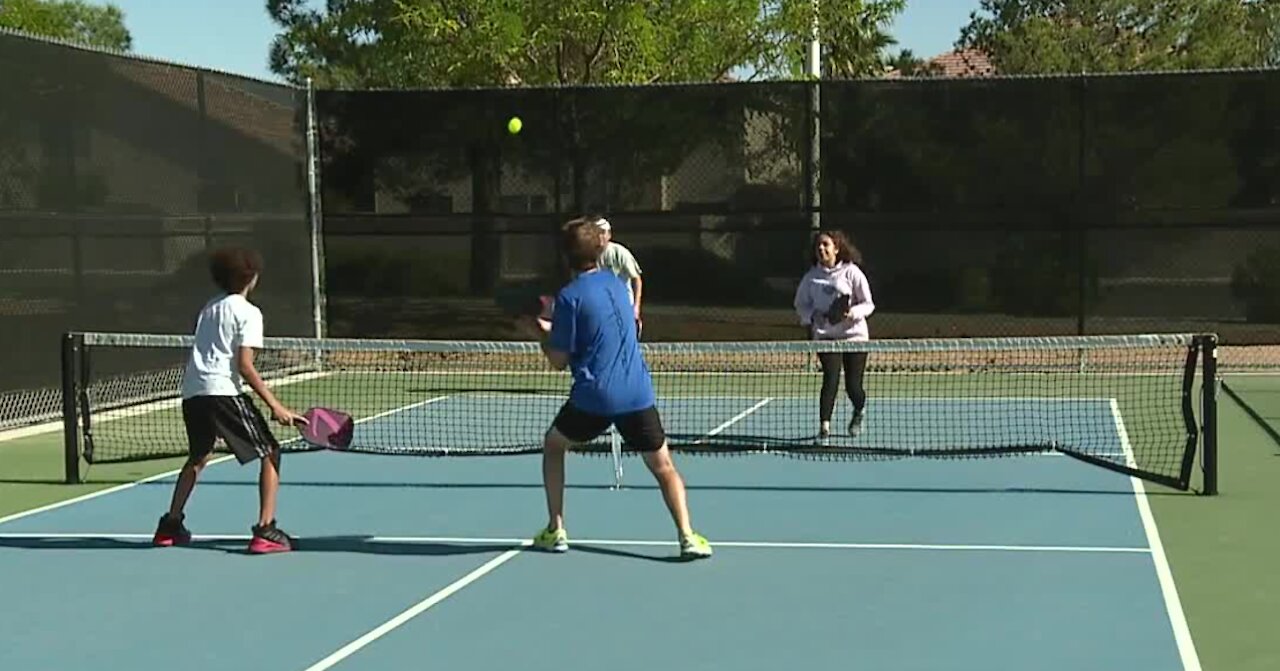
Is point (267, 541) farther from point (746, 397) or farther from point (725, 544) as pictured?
point (746, 397)

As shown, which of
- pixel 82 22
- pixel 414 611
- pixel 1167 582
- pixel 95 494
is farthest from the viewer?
pixel 82 22

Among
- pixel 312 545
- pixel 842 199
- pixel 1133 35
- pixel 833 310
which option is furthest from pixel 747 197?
pixel 1133 35

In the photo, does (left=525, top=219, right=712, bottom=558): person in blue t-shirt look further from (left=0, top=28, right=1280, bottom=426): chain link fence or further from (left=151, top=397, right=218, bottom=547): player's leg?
(left=0, top=28, right=1280, bottom=426): chain link fence

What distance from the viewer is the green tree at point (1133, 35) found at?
29.5 m

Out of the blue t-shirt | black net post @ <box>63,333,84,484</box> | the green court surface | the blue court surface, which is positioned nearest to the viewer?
the blue court surface

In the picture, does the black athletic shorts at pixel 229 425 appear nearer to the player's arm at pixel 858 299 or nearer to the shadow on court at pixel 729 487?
the shadow on court at pixel 729 487

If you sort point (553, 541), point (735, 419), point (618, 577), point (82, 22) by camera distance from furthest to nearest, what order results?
point (82, 22) → point (735, 419) → point (553, 541) → point (618, 577)

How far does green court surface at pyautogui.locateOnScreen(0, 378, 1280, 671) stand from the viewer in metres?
5.44

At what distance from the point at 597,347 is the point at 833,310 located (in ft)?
12.4

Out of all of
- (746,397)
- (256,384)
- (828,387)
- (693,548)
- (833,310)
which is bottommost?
(746,397)

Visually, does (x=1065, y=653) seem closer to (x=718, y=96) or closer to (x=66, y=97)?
(x=66, y=97)

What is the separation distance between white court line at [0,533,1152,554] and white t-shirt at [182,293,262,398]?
80 cm

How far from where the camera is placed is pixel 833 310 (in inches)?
396

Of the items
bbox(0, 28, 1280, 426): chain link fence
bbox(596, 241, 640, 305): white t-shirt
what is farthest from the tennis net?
bbox(596, 241, 640, 305): white t-shirt
